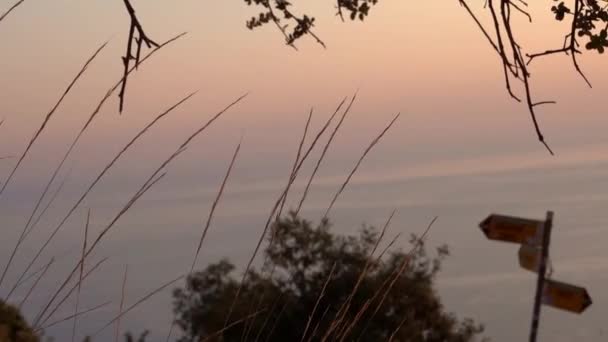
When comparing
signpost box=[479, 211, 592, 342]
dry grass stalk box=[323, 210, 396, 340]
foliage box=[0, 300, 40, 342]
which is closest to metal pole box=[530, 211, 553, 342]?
signpost box=[479, 211, 592, 342]

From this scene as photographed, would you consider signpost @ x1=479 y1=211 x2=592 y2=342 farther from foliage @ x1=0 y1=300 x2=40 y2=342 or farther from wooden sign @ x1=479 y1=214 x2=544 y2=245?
foliage @ x1=0 y1=300 x2=40 y2=342

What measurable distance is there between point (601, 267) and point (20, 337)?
60433 mm

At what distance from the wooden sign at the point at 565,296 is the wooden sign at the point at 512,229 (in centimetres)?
38

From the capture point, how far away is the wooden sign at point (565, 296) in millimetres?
8719

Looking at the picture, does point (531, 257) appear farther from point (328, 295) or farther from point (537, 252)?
point (328, 295)

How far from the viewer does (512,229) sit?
9.00m

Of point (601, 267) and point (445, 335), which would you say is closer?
point (445, 335)

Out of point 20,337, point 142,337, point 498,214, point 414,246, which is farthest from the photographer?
point 498,214

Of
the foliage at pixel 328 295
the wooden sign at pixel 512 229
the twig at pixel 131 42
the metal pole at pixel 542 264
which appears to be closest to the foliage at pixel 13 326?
the twig at pixel 131 42

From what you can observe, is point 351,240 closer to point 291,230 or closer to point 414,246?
point 291,230

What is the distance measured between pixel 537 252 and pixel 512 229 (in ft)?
1.11

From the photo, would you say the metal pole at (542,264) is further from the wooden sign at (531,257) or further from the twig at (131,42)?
the twig at (131,42)

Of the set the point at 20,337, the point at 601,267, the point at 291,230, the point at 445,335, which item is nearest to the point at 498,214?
the point at 20,337

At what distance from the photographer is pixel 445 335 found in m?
21.0
